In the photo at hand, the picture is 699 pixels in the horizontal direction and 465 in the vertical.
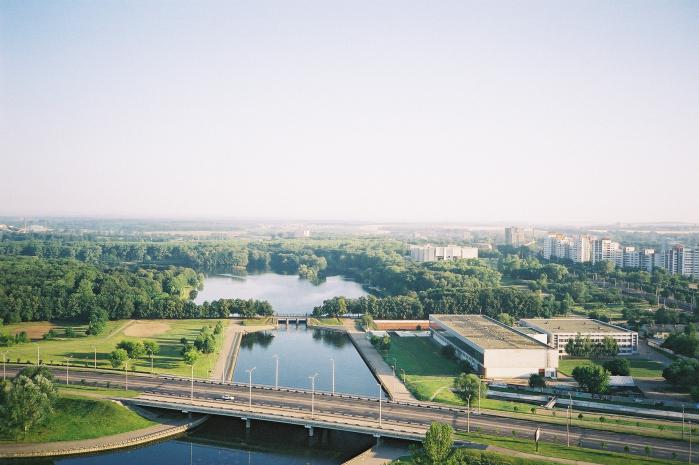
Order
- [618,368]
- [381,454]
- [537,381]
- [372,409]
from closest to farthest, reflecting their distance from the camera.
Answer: [381,454], [372,409], [537,381], [618,368]

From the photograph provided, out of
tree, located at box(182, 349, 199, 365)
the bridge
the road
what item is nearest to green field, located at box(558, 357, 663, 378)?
the road

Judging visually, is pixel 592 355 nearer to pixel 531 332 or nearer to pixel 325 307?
pixel 531 332

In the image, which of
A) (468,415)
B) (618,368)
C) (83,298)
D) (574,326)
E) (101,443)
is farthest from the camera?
(83,298)

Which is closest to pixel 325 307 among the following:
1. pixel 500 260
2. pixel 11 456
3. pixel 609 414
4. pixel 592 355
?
pixel 592 355

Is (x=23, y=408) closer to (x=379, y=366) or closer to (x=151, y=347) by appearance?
(x=151, y=347)

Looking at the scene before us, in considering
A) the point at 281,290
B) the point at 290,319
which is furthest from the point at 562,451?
the point at 281,290

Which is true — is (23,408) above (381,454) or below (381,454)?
above

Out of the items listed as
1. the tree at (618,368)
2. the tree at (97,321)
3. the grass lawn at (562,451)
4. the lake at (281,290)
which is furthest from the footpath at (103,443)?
Answer: the lake at (281,290)
